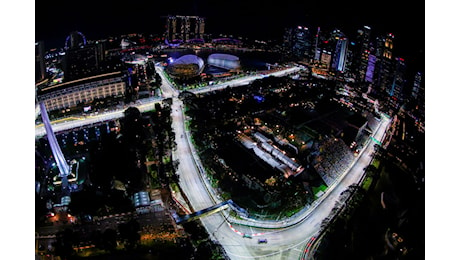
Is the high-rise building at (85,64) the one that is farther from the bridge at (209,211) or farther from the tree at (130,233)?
the bridge at (209,211)

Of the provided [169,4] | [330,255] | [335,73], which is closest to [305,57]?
[335,73]

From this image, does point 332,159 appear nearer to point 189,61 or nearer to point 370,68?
point 370,68

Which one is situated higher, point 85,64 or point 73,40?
point 73,40

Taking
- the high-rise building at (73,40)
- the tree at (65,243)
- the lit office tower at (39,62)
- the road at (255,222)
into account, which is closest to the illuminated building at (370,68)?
the road at (255,222)

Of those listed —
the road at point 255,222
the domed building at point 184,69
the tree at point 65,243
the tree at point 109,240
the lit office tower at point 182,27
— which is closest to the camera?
the tree at point 65,243

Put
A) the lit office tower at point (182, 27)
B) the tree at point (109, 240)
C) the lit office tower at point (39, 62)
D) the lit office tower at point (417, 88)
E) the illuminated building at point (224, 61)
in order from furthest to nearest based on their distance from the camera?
the lit office tower at point (182, 27) → the illuminated building at point (224, 61) → the lit office tower at point (39, 62) → the lit office tower at point (417, 88) → the tree at point (109, 240)

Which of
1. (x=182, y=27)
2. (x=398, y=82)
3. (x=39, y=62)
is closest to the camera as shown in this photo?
(x=39, y=62)

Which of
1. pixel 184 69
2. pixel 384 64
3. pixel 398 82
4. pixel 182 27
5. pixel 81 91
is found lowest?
pixel 81 91

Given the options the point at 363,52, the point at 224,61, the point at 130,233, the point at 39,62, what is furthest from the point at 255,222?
the point at 224,61

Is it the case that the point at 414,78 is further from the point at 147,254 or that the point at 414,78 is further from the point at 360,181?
the point at 147,254
